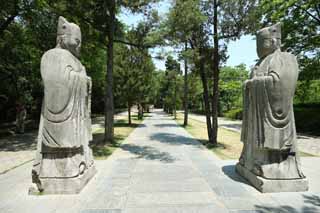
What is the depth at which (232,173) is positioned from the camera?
21.5 ft

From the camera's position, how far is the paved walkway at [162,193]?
4.29 metres

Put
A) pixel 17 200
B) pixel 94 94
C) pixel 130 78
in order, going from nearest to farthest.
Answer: pixel 17 200 < pixel 130 78 < pixel 94 94

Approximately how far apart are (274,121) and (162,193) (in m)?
2.81

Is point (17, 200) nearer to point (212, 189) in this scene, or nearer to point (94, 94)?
point (212, 189)

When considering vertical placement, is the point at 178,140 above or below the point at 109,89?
below

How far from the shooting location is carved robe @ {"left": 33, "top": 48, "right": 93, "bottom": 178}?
4.82 m

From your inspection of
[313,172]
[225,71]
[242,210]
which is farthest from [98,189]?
[225,71]

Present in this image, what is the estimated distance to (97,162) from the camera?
26.1ft

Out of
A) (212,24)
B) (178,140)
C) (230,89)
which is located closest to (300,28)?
(212,24)

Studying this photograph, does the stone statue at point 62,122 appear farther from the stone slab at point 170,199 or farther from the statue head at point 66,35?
the stone slab at point 170,199

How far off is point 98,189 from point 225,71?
46420 millimetres

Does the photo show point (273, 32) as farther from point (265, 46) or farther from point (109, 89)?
point (109, 89)

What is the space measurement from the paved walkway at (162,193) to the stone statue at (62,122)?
32 cm

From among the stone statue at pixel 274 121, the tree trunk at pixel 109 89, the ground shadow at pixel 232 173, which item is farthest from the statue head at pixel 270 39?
the tree trunk at pixel 109 89
